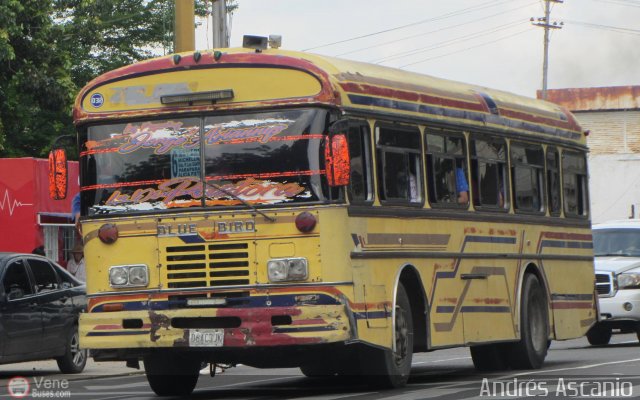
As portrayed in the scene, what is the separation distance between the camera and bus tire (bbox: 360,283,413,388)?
14930mm

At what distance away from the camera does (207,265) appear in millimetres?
14414

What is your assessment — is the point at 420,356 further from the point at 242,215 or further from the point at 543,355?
the point at 242,215

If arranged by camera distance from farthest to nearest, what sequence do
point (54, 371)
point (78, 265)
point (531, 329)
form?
point (78, 265) < point (54, 371) < point (531, 329)

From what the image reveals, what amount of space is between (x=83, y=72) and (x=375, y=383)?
3351 cm

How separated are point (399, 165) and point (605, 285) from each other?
9703mm

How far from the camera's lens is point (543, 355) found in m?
19.0

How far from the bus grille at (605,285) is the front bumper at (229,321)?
36.4 feet

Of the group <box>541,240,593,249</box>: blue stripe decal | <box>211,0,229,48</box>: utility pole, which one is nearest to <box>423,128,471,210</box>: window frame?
<box>541,240,593,249</box>: blue stripe decal

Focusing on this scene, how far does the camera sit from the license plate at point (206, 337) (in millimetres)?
14219

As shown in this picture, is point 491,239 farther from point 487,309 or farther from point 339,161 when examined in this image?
point 339,161

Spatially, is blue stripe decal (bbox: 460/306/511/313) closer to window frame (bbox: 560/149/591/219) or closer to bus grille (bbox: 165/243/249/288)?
window frame (bbox: 560/149/591/219)

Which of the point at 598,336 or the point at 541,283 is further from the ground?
the point at 541,283

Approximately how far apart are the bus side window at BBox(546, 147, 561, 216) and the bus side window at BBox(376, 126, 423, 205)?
161 inches

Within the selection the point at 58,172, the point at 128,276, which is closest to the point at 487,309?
the point at 128,276
